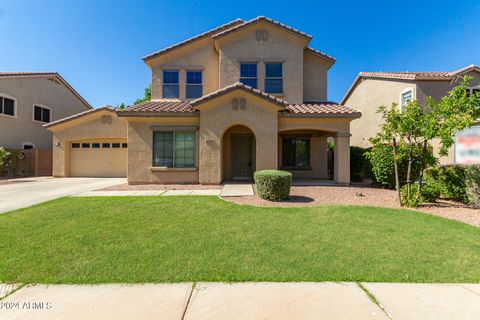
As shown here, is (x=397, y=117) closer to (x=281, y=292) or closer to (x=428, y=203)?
(x=428, y=203)

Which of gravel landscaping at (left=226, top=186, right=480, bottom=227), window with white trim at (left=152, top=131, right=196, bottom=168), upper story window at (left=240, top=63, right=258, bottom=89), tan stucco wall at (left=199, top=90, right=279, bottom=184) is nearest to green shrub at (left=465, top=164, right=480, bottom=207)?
gravel landscaping at (left=226, top=186, right=480, bottom=227)

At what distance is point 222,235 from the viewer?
4.90 m

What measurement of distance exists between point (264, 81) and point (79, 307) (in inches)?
530

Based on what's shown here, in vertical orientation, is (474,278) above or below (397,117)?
below

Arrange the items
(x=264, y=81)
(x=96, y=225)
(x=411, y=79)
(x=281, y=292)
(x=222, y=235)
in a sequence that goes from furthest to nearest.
→ 1. (x=411, y=79)
2. (x=264, y=81)
3. (x=96, y=225)
4. (x=222, y=235)
5. (x=281, y=292)

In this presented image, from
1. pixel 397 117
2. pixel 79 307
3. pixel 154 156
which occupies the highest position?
pixel 397 117

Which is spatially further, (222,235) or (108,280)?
→ (222,235)

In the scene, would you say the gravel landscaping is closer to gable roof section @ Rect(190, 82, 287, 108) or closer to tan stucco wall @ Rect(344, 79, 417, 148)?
gable roof section @ Rect(190, 82, 287, 108)

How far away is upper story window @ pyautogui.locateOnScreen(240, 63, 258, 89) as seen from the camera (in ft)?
45.4

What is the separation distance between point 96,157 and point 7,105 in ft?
30.1

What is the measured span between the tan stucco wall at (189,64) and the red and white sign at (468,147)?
12.5m

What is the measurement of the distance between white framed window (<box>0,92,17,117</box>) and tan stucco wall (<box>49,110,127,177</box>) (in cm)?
553

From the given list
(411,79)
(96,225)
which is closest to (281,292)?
(96,225)

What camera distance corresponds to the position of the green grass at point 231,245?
3.43 meters
